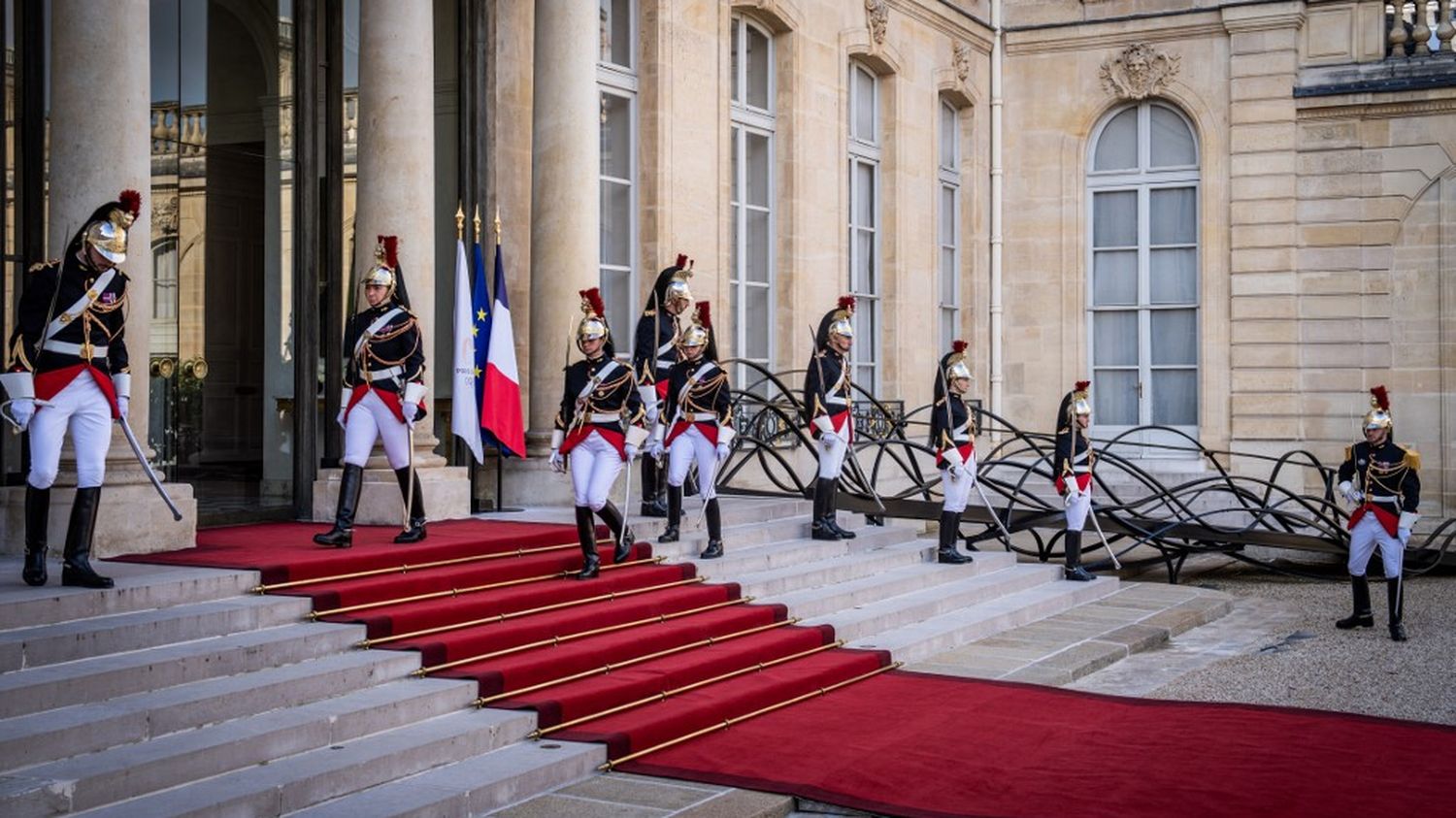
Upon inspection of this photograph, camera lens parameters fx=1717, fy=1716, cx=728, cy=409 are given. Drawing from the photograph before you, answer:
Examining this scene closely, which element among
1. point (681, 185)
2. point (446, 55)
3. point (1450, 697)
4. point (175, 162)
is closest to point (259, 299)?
point (175, 162)

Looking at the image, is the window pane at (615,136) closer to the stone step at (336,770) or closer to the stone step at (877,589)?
the stone step at (877,589)

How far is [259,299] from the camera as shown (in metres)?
11.6

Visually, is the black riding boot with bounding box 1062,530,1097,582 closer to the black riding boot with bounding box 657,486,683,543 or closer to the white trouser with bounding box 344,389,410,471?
the black riding boot with bounding box 657,486,683,543

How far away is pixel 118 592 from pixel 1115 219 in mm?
15356

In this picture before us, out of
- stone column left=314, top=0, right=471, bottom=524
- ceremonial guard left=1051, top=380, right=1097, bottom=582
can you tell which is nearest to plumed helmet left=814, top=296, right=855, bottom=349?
ceremonial guard left=1051, top=380, right=1097, bottom=582

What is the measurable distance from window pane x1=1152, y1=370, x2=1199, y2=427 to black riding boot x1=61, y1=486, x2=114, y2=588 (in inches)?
582

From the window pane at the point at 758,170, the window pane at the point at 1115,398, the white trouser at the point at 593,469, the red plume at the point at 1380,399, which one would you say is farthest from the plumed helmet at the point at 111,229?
the window pane at the point at 1115,398

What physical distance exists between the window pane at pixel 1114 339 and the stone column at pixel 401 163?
11.2 meters

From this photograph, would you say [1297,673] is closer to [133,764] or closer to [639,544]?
[639,544]

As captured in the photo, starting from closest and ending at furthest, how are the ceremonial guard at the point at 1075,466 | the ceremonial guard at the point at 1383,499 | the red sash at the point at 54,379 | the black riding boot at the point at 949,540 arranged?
the red sash at the point at 54,379 → the ceremonial guard at the point at 1383,499 → the black riding boot at the point at 949,540 → the ceremonial guard at the point at 1075,466

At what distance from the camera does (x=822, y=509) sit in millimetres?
12422

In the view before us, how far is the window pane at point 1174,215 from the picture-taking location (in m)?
20.3

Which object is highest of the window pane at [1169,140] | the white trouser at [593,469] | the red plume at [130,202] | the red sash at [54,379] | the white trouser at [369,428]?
the window pane at [1169,140]

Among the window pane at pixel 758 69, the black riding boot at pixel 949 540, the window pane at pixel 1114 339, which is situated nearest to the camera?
the black riding boot at pixel 949 540
